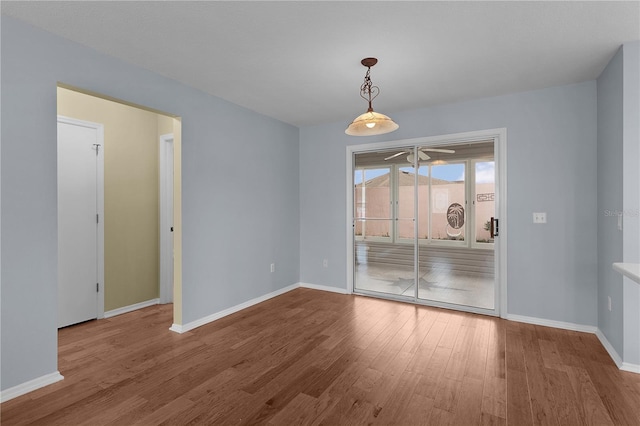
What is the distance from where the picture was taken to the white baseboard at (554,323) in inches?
132

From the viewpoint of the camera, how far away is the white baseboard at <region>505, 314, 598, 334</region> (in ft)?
11.0

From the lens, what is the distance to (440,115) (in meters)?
4.14

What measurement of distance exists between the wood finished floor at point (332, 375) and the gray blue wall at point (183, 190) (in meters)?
0.48

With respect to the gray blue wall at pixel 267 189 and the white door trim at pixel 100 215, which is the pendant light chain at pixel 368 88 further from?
the white door trim at pixel 100 215

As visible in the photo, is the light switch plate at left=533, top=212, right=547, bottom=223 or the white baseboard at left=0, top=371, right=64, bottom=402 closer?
the white baseboard at left=0, top=371, right=64, bottom=402

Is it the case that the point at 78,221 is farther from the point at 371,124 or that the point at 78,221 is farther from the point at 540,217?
the point at 540,217

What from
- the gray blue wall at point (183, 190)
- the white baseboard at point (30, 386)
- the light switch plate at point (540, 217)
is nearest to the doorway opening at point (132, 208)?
the gray blue wall at point (183, 190)

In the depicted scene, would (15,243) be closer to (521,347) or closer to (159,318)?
(159,318)

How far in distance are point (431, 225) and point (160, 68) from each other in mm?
3639

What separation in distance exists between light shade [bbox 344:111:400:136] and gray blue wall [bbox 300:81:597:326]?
1775 millimetres

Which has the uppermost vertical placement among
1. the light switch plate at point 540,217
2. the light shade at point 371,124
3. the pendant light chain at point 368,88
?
the pendant light chain at point 368,88

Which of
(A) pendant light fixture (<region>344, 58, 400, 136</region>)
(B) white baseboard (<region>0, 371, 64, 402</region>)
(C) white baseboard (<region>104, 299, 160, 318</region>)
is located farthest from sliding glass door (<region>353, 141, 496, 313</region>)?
(B) white baseboard (<region>0, 371, 64, 402</region>)

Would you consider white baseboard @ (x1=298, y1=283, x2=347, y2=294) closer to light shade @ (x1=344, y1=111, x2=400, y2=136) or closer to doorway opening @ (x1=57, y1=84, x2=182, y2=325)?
doorway opening @ (x1=57, y1=84, x2=182, y2=325)

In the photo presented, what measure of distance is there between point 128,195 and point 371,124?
3.30 m
